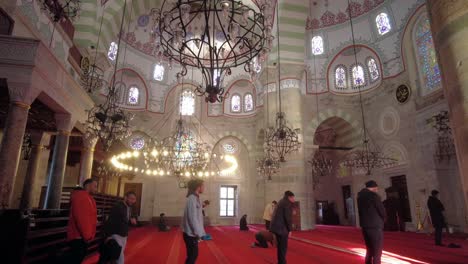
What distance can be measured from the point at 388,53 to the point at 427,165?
455 centimetres

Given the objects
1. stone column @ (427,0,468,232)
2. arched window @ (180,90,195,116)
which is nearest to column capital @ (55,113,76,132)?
stone column @ (427,0,468,232)

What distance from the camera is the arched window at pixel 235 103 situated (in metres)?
14.9

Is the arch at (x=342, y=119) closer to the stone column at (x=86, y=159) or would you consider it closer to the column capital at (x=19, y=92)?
the stone column at (x=86, y=159)

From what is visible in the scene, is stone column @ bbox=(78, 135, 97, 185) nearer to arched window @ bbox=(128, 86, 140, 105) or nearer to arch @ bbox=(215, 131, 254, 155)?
arched window @ bbox=(128, 86, 140, 105)

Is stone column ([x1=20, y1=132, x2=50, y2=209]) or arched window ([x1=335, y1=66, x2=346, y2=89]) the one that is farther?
arched window ([x1=335, y1=66, x2=346, y2=89])

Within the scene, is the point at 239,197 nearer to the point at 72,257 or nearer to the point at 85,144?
the point at 85,144

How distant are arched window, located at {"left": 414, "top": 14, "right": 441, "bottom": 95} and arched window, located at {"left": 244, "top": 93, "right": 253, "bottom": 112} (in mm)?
7532

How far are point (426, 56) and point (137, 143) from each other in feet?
40.1

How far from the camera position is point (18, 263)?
2971 millimetres

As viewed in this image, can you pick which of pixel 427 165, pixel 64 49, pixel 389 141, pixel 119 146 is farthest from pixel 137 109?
pixel 427 165

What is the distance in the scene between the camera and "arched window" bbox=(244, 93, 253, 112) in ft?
48.6

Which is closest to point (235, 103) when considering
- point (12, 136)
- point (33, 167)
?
point (33, 167)

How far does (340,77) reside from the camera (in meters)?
12.4

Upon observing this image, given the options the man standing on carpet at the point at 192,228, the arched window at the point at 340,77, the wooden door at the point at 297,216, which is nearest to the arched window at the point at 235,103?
the arched window at the point at 340,77
